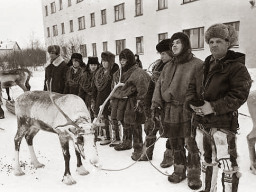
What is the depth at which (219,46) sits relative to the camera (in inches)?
112

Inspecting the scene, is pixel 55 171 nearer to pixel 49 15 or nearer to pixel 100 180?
pixel 100 180

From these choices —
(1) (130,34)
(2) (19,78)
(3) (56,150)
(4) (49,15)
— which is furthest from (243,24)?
(4) (49,15)

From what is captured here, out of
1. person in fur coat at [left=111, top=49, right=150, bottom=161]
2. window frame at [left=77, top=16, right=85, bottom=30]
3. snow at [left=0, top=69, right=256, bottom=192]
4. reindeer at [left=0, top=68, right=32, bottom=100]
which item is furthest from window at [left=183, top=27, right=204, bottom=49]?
window frame at [left=77, top=16, right=85, bottom=30]

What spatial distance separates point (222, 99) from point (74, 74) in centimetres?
451

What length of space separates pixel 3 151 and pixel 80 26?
23.0 meters

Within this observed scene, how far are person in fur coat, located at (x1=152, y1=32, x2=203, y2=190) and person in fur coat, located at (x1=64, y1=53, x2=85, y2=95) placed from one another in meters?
3.08

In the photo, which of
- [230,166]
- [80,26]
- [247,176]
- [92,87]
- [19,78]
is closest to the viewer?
[230,166]

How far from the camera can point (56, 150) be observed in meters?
5.84

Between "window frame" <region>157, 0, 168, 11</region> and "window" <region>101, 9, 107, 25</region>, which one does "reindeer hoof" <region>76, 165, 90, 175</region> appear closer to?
"window frame" <region>157, 0, 168, 11</region>

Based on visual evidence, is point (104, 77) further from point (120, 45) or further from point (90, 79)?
point (120, 45)

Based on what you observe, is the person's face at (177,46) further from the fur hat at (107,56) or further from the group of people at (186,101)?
the fur hat at (107,56)

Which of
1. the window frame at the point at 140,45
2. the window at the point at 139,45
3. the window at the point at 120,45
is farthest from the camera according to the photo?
the window at the point at 120,45

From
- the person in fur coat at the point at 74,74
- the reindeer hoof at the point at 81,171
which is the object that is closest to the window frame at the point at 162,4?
the person in fur coat at the point at 74,74

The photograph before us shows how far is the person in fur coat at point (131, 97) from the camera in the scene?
4953 mm
